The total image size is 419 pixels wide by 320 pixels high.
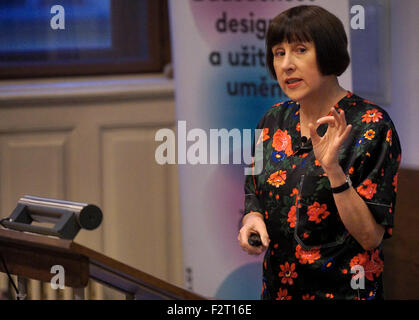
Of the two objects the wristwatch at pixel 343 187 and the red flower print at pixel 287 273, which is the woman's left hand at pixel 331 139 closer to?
the wristwatch at pixel 343 187

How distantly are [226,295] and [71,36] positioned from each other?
5.81ft

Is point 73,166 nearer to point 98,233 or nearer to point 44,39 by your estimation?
point 98,233

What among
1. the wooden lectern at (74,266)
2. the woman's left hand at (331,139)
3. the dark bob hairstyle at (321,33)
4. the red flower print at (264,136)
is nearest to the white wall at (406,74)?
the red flower print at (264,136)

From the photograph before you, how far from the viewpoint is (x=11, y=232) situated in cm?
126

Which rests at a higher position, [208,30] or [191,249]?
[208,30]

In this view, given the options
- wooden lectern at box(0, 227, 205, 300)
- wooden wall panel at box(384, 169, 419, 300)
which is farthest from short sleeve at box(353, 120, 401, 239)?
wooden wall panel at box(384, 169, 419, 300)

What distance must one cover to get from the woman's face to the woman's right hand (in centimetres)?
32

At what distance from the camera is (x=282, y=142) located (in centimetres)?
159

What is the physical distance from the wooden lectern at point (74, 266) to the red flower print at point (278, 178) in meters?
0.40

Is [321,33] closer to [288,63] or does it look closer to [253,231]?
[288,63]

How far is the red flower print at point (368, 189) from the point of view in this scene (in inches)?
54.6

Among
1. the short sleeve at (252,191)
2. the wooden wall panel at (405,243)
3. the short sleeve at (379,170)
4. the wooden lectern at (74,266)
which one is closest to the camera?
the wooden lectern at (74,266)

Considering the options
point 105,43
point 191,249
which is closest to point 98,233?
point 191,249

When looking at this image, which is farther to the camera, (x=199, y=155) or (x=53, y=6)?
(x=53, y=6)
